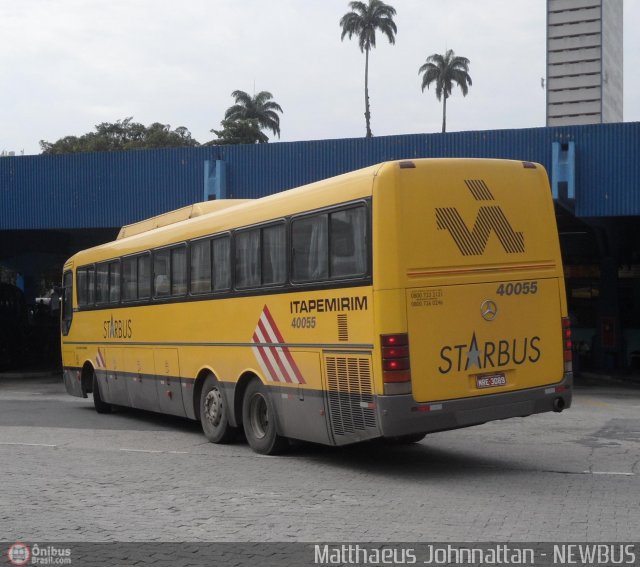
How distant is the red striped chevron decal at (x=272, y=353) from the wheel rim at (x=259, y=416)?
49cm

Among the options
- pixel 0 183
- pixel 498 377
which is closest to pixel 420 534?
pixel 498 377

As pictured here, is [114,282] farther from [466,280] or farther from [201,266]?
[466,280]

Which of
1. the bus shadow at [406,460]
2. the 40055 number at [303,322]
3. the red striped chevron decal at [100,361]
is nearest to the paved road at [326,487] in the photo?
the bus shadow at [406,460]

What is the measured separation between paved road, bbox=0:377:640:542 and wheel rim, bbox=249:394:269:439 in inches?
12.0

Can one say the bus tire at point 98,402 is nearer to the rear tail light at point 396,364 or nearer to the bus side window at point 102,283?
the bus side window at point 102,283

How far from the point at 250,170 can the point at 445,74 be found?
63.6m

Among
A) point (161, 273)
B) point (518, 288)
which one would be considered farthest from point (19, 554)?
point (161, 273)

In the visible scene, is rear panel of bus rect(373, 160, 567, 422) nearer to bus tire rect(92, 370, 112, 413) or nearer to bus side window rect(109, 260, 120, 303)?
bus side window rect(109, 260, 120, 303)

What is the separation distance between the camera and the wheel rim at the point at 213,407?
43.2ft

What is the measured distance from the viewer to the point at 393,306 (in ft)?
31.4

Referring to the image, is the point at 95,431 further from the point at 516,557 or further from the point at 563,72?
the point at 563,72

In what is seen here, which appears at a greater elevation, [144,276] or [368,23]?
[368,23]

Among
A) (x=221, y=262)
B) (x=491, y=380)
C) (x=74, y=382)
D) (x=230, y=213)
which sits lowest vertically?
(x=74, y=382)

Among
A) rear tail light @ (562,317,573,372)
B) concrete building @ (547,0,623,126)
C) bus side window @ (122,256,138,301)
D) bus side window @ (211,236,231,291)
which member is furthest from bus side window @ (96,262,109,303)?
concrete building @ (547,0,623,126)
